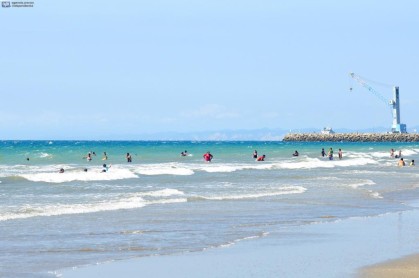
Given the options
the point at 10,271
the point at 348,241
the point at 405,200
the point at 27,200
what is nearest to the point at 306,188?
the point at 405,200

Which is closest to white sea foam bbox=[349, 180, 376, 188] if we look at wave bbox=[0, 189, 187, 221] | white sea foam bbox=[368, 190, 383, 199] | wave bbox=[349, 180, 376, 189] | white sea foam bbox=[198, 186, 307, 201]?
wave bbox=[349, 180, 376, 189]

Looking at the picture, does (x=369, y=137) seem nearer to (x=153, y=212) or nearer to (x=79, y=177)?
(x=79, y=177)

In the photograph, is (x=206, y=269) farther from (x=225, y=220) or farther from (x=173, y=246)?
(x=225, y=220)

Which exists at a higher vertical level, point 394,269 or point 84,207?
point 84,207

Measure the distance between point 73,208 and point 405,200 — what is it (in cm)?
1157

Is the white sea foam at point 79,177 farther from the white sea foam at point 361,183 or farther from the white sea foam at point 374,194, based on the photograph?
the white sea foam at point 374,194

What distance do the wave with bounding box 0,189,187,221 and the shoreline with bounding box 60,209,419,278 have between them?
22.7 ft

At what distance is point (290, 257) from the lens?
15.8 metres

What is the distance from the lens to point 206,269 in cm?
1452

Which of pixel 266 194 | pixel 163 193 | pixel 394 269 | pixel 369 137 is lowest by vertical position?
pixel 394 269

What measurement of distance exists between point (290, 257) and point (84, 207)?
34.9 ft

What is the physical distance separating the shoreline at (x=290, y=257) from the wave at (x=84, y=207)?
690 cm

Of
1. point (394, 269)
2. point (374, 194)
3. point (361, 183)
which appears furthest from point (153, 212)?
point (361, 183)

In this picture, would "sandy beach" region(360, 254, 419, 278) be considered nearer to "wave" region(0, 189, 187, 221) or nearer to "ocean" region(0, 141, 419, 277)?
"ocean" region(0, 141, 419, 277)
